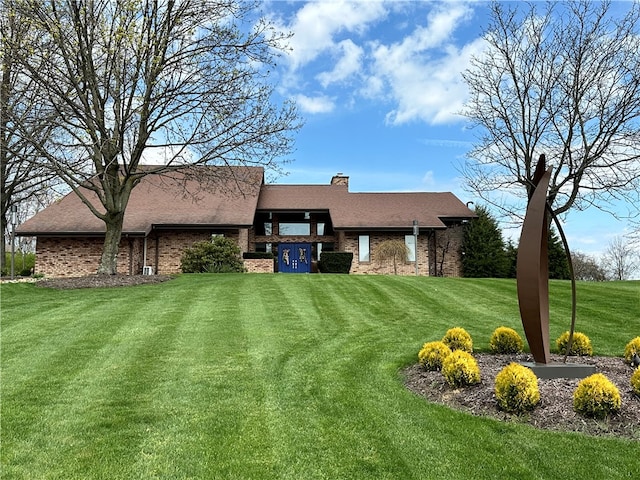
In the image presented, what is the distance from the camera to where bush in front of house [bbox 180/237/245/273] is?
2225 cm

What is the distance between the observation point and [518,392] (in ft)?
16.6

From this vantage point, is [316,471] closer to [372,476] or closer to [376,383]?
[372,476]

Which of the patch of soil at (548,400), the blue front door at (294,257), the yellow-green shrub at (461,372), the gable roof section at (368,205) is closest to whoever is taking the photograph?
the patch of soil at (548,400)

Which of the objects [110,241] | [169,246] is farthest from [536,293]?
[169,246]

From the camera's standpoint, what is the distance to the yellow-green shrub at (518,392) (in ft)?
16.6

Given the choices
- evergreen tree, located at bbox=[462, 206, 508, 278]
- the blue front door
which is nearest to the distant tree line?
evergreen tree, located at bbox=[462, 206, 508, 278]

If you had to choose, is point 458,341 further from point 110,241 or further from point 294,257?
point 294,257

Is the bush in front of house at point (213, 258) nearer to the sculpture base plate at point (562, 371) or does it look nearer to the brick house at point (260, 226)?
the brick house at point (260, 226)

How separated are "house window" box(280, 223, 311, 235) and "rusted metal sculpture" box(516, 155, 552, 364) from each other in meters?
23.5

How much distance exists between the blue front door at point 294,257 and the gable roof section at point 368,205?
2336 millimetres

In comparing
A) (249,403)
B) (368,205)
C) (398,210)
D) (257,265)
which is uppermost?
(368,205)

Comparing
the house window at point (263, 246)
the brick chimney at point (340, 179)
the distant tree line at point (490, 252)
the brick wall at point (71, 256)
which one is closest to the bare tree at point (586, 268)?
the distant tree line at point (490, 252)

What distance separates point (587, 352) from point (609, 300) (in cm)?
746

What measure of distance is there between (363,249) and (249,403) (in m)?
22.4
